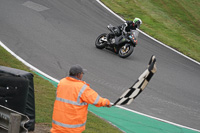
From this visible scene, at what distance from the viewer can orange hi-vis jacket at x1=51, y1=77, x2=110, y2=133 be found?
5.34 meters

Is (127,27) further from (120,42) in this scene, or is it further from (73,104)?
(73,104)

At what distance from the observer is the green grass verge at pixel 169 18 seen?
60.9 ft

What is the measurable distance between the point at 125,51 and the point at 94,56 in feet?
4.65

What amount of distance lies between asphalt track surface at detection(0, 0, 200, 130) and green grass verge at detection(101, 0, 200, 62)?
3.52ft

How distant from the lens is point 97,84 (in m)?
12.1

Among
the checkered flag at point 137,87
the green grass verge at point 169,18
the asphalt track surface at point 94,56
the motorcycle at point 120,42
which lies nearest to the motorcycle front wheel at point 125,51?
the motorcycle at point 120,42

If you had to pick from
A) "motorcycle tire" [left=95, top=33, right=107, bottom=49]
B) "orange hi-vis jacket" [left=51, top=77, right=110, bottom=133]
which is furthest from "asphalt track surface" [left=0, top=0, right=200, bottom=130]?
"orange hi-vis jacket" [left=51, top=77, right=110, bottom=133]

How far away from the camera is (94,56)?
1474 cm

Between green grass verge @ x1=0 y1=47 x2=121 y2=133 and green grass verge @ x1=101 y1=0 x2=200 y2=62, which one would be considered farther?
green grass verge @ x1=101 y1=0 x2=200 y2=62

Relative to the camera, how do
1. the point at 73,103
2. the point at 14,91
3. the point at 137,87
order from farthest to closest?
the point at 14,91 < the point at 137,87 < the point at 73,103

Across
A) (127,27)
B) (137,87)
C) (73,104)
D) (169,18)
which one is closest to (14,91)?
(73,104)

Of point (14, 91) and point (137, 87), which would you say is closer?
point (137, 87)

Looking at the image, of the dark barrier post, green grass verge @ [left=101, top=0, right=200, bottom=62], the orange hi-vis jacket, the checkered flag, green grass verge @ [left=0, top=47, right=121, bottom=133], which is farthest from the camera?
green grass verge @ [left=101, top=0, right=200, bottom=62]

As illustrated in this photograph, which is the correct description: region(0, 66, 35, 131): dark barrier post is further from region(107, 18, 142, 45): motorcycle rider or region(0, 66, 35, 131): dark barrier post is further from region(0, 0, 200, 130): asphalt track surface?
region(107, 18, 142, 45): motorcycle rider
